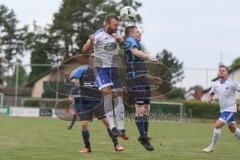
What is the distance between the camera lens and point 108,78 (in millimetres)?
11891

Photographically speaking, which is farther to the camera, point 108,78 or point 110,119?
point 110,119

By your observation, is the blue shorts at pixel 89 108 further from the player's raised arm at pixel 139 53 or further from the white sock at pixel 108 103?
the player's raised arm at pixel 139 53

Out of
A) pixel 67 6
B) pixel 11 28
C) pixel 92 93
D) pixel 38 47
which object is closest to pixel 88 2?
pixel 67 6

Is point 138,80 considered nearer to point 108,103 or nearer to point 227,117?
point 108,103

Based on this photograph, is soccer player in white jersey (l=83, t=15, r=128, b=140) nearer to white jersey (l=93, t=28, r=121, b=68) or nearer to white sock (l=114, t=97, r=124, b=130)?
white jersey (l=93, t=28, r=121, b=68)

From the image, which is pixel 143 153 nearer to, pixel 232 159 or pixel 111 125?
pixel 111 125

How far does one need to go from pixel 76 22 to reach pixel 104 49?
78.4 m

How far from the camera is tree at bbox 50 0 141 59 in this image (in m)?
85.4

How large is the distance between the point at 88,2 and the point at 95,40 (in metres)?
78.6

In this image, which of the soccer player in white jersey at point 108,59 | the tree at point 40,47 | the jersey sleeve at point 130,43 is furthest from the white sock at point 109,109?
the tree at point 40,47

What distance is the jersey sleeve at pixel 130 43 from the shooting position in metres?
11.4

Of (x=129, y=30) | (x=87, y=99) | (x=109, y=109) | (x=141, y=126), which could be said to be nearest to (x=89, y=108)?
(x=87, y=99)

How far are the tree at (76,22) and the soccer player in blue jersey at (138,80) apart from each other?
71924mm

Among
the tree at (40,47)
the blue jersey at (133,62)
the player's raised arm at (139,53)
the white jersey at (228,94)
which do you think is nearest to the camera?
the player's raised arm at (139,53)
